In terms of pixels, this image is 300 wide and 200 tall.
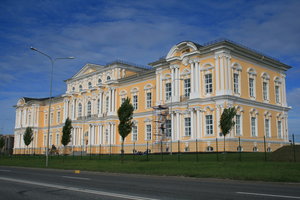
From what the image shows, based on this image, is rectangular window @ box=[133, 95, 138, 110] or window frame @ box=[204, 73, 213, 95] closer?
window frame @ box=[204, 73, 213, 95]

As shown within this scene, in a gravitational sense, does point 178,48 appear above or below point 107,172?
above

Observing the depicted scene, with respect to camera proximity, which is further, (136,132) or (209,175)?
(136,132)

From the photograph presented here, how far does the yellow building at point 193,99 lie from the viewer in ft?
123

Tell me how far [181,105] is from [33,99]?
54.7 meters

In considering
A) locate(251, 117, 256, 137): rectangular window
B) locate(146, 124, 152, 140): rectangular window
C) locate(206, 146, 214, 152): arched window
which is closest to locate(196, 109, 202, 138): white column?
locate(206, 146, 214, 152): arched window

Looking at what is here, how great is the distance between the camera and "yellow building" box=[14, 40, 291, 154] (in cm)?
3756

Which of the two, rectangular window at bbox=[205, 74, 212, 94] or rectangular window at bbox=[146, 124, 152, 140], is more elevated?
rectangular window at bbox=[205, 74, 212, 94]

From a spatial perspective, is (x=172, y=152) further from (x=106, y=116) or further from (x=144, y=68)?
(x=144, y=68)

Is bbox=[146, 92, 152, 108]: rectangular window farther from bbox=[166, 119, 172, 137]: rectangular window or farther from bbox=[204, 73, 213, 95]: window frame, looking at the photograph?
bbox=[204, 73, 213, 95]: window frame

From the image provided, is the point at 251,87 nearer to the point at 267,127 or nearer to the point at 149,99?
the point at 267,127

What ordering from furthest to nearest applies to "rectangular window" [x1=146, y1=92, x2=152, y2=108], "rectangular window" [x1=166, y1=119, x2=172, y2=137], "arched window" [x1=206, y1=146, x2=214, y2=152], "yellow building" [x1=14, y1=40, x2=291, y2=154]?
"rectangular window" [x1=146, y1=92, x2=152, y2=108] → "rectangular window" [x1=166, y1=119, x2=172, y2=137] → "yellow building" [x1=14, y1=40, x2=291, y2=154] → "arched window" [x1=206, y1=146, x2=214, y2=152]

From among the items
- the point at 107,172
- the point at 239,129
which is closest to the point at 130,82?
the point at 239,129

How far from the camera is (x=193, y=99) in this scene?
38.8 metres

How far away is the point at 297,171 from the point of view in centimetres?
1559
